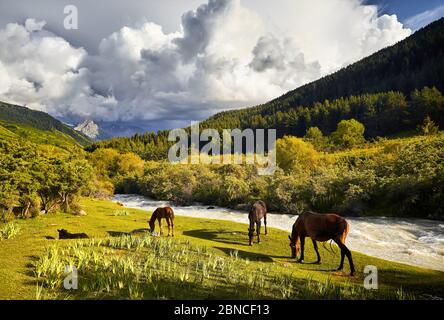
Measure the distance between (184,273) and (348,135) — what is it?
10655 cm

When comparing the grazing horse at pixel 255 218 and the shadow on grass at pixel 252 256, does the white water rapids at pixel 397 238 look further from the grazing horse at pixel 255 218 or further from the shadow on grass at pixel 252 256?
the shadow on grass at pixel 252 256

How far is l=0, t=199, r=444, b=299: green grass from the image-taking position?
1203 centimetres

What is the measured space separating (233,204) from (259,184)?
5.57 m

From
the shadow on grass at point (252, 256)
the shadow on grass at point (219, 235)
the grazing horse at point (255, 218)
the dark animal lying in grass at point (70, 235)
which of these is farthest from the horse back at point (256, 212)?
the dark animal lying in grass at point (70, 235)

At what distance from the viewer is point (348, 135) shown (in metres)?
110

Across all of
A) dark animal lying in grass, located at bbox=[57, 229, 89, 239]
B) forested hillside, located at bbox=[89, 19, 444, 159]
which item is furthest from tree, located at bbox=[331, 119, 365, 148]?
dark animal lying in grass, located at bbox=[57, 229, 89, 239]

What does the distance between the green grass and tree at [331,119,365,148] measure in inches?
3588

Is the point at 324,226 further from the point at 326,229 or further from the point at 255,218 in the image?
the point at 255,218

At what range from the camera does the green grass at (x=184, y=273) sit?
1203cm

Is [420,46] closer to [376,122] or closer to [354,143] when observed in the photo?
[376,122]

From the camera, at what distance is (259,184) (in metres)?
55.3

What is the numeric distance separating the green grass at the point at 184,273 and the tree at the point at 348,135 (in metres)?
91.1

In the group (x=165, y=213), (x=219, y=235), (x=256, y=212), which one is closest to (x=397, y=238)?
(x=256, y=212)
